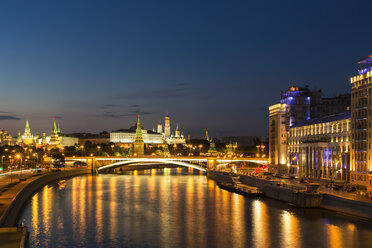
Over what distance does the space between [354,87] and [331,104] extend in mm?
46958

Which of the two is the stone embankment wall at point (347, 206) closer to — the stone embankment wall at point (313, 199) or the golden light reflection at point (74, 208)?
the stone embankment wall at point (313, 199)

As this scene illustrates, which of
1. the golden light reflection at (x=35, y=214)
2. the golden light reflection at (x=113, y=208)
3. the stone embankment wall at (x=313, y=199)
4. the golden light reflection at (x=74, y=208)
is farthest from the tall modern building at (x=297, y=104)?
the golden light reflection at (x=35, y=214)

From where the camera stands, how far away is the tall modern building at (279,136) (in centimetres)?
10109

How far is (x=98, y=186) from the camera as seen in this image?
83812mm

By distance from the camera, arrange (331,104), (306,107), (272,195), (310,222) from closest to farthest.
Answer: (310,222) < (272,195) < (306,107) < (331,104)

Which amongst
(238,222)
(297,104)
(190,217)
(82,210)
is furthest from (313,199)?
(297,104)

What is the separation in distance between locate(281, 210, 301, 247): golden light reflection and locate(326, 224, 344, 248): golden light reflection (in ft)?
8.18

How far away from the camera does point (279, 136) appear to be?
336 feet

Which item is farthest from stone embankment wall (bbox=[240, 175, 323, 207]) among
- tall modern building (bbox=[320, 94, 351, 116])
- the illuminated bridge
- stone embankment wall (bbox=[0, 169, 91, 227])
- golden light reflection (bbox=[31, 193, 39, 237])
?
tall modern building (bbox=[320, 94, 351, 116])

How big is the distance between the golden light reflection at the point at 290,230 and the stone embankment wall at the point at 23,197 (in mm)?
22254

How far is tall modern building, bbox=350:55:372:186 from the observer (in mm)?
59938

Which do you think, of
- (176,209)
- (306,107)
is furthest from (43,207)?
(306,107)

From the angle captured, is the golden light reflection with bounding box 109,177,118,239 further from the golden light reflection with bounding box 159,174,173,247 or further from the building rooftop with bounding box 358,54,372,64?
the building rooftop with bounding box 358,54,372,64

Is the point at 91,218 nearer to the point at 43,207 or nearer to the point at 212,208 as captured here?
the point at 43,207
